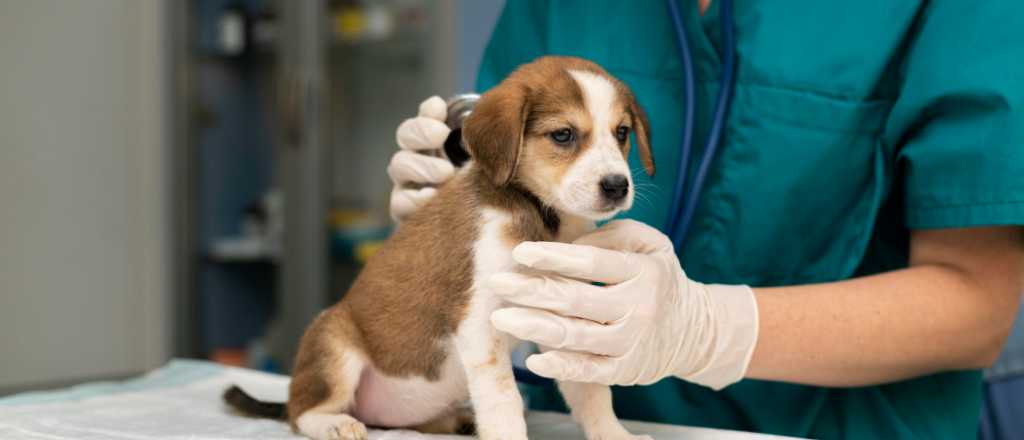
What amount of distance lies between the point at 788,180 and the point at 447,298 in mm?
579

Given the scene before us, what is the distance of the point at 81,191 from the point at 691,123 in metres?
2.22

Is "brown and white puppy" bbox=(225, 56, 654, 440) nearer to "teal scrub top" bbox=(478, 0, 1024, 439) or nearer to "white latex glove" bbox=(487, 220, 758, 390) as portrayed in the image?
"white latex glove" bbox=(487, 220, 758, 390)

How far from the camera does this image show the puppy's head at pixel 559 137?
987 millimetres

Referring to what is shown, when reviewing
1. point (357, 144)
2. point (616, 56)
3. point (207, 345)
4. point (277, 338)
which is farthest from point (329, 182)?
point (616, 56)

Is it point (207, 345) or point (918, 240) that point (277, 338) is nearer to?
point (207, 345)

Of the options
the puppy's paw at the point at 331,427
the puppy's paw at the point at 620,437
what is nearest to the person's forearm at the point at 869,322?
the puppy's paw at the point at 620,437

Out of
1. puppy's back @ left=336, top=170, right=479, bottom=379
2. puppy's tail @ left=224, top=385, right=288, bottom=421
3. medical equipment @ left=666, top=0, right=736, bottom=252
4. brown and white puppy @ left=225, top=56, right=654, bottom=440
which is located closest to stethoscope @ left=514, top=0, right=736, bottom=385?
medical equipment @ left=666, top=0, right=736, bottom=252

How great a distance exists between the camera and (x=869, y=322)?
Answer: 1163 millimetres

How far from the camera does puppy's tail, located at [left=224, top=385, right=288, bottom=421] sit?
122 cm

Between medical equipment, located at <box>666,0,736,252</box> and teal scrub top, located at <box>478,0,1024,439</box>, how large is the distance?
3cm

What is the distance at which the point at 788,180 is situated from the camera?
4.17 ft

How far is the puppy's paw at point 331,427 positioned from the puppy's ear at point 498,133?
36 cm

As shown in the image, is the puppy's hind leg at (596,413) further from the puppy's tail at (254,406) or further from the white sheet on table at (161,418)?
the puppy's tail at (254,406)

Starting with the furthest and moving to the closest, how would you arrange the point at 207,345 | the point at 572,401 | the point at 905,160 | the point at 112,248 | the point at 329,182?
the point at 207,345
the point at 329,182
the point at 112,248
the point at 905,160
the point at 572,401
